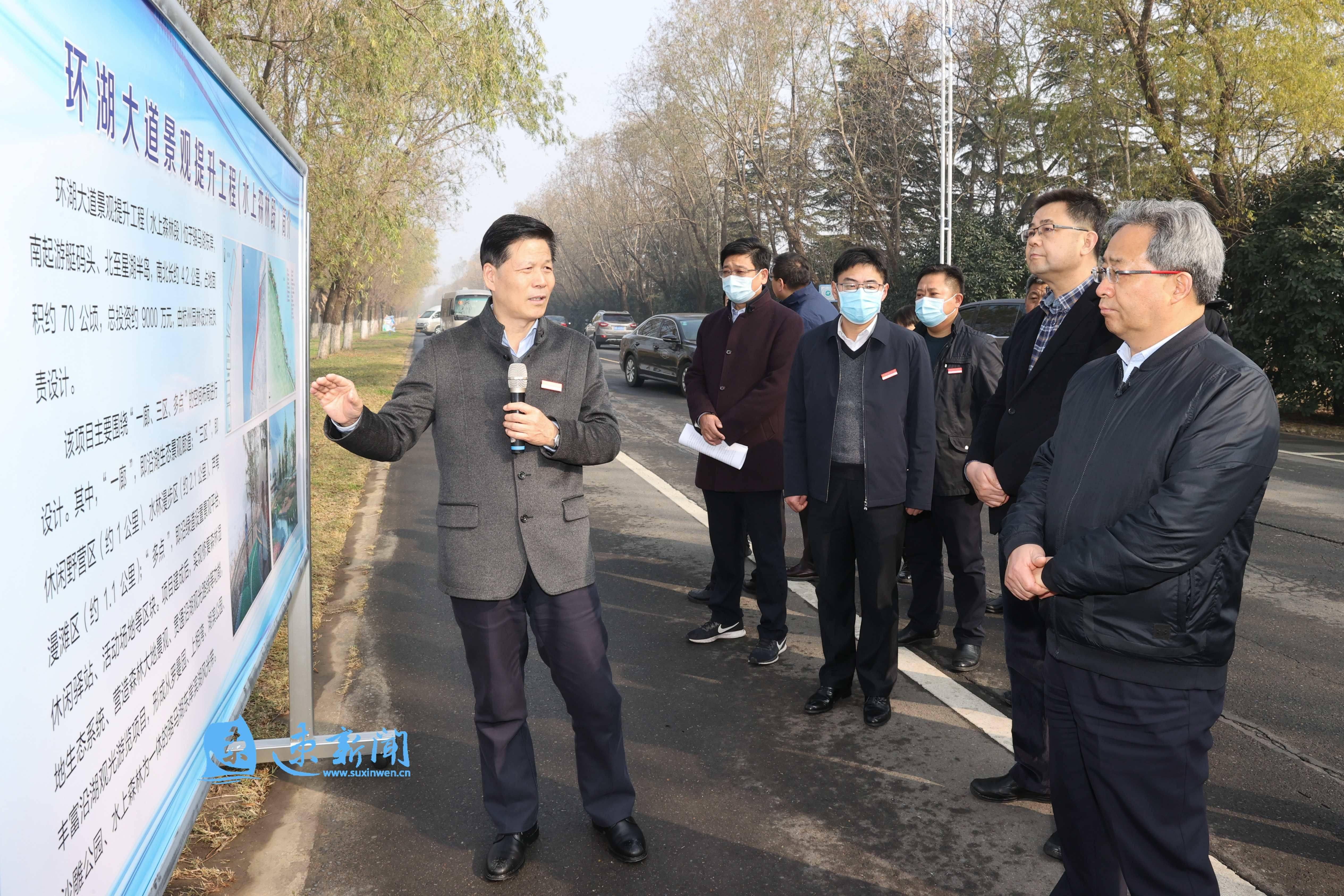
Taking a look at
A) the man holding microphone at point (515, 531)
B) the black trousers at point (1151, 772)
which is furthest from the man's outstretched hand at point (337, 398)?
the black trousers at point (1151, 772)

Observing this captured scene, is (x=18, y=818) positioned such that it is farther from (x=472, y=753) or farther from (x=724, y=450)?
(x=724, y=450)

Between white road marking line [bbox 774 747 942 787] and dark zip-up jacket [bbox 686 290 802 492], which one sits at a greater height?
dark zip-up jacket [bbox 686 290 802 492]

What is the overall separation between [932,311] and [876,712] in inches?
93.3

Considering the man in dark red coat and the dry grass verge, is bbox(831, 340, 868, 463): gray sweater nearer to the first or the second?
the man in dark red coat

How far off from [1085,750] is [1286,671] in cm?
317

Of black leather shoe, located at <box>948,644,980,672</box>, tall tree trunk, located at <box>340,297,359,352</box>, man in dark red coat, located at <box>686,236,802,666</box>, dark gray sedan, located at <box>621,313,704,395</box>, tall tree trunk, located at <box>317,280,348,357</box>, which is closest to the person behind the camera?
black leather shoe, located at <box>948,644,980,672</box>

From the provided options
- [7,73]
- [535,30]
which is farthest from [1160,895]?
[535,30]

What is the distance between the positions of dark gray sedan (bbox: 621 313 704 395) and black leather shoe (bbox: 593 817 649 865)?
1533cm

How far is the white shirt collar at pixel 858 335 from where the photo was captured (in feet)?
14.4

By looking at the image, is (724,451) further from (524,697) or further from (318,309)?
(318,309)

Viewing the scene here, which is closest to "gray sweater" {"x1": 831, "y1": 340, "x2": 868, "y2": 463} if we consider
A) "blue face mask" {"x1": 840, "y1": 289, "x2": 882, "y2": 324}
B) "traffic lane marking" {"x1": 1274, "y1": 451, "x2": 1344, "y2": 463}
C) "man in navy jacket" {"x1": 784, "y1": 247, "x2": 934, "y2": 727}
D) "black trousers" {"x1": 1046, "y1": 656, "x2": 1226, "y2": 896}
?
"man in navy jacket" {"x1": 784, "y1": 247, "x2": 934, "y2": 727}

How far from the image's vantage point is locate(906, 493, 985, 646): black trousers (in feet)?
16.6

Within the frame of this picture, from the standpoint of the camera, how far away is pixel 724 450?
5.12m

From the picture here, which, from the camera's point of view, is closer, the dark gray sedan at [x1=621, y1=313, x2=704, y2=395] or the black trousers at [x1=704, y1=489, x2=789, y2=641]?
the black trousers at [x1=704, y1=489, x2=789, y2=641]
